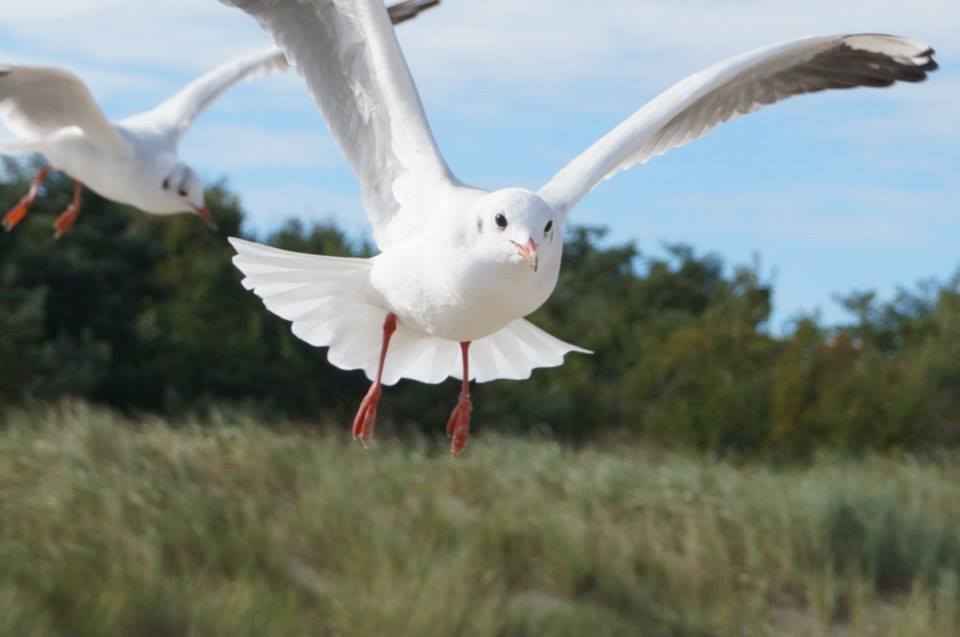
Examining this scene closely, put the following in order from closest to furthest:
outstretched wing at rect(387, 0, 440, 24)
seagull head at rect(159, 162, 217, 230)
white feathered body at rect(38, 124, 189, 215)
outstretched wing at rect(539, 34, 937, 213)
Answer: outstretched wing at rect(539, 34, 937, 213) < outstretched wing at rect(387, 0, 440, 24) < white feathered body at rect(38, 124, 189, 215) < seagull head at rect(159, 162, 217, 230)

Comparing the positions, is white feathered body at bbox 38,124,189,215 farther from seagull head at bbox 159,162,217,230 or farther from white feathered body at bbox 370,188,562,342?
white feathered body at bbox 370,188,562,342

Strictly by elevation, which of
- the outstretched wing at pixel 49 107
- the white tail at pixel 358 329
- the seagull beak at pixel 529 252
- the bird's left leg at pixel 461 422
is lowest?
the bird's left leg at pixel 461 422

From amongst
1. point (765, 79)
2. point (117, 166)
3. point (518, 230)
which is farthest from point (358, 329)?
point (117, 166)

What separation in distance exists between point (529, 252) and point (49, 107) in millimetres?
4671

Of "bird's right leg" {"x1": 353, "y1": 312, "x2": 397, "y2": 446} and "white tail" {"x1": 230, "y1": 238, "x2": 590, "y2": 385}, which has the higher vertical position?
"white tail" {"x1": 230, "y1": 238, "x2": 590, "y2": 385}

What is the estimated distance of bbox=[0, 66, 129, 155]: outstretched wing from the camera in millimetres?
6871

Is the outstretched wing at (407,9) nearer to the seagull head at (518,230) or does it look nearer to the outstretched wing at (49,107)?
the outstretched wing at (49,107)

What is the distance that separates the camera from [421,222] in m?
3.88

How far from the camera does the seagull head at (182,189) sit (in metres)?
7.84

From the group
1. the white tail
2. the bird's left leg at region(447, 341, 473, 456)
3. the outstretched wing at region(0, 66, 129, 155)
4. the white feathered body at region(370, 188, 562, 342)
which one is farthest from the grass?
the white feathered body at region(370, 188, 562, 342)

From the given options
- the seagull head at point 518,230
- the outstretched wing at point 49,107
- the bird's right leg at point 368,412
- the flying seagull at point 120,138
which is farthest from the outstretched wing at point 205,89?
the seagull head at point 518,230

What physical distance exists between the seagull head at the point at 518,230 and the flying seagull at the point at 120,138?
13.5 feet

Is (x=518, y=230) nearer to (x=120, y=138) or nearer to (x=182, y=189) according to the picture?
(x=120, y=138)

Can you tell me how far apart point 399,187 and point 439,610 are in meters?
3.09
